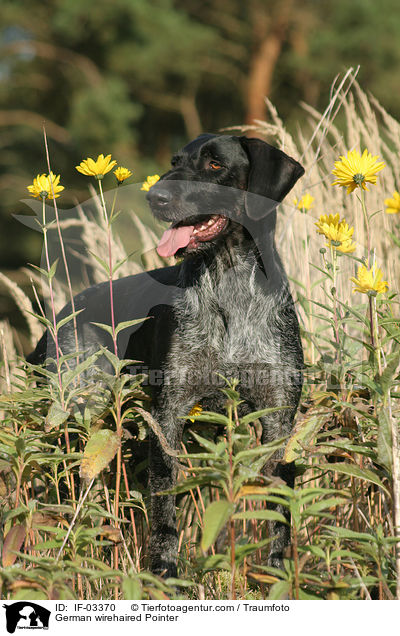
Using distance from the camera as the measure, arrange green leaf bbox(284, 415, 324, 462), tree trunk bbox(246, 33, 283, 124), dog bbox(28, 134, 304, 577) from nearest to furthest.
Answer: green leaf bbox(284, 415, 324, 462) < dog bbox(28, 134, 304, 577) < tree trunk bbox(246, 33, 283, 124)

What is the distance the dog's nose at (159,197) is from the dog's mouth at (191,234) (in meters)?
0.14

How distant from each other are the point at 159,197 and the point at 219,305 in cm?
57

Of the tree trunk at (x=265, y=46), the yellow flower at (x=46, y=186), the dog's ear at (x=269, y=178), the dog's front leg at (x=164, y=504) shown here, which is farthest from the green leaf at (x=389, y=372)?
the tree trunk at (x=265, y=46)

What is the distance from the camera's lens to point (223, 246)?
332 centimetres

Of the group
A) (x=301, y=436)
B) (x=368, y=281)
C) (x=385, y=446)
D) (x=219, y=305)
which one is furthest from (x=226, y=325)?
(x=385, y=446)

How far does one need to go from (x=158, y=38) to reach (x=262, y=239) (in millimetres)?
13428

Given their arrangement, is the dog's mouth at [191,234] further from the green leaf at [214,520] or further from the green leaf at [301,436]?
the green leaf at [214,520]

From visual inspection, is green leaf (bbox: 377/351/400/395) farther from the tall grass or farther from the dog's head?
the dog's head

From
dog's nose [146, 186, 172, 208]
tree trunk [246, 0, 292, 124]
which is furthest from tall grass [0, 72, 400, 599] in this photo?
tree trunk [246, 0, 292, 124]

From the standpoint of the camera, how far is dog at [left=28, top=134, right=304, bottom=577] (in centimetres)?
308

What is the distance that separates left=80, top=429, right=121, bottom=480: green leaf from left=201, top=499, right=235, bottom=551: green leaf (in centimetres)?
66

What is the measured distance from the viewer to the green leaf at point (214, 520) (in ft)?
6.00

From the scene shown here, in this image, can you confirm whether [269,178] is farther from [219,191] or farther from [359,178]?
[359,178]

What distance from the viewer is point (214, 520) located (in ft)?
6.15
